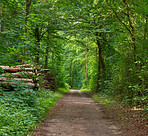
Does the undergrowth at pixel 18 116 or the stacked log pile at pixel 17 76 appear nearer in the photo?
the undergrowth at pixel 18 116

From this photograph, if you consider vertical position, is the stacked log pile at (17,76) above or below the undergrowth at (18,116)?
above

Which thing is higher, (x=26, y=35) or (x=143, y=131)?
(x=26, y=35)

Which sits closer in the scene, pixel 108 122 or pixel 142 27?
pixel 108 122

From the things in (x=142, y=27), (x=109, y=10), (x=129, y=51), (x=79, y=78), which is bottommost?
(x=79, y=78)

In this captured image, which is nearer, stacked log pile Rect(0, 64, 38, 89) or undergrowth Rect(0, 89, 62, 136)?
undergrowth Rect(0, 89, 62, 136)

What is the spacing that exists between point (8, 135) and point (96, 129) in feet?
10.3

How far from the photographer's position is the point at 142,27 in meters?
9.41

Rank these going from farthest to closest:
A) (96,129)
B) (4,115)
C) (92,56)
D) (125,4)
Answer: (92,56) → (125,4) → (96,129) → (4,115)

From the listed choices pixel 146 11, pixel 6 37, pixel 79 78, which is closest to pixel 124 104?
pixel 146 11

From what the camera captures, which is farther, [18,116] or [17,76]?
[17,76]

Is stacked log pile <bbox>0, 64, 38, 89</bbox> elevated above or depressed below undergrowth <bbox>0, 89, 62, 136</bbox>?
above

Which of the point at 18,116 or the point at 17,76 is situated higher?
the point at 17,76

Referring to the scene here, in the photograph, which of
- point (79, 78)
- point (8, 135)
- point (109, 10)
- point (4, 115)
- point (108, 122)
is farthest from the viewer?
point (79, 78)

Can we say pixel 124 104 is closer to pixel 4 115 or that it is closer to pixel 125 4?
pixel 125 4
